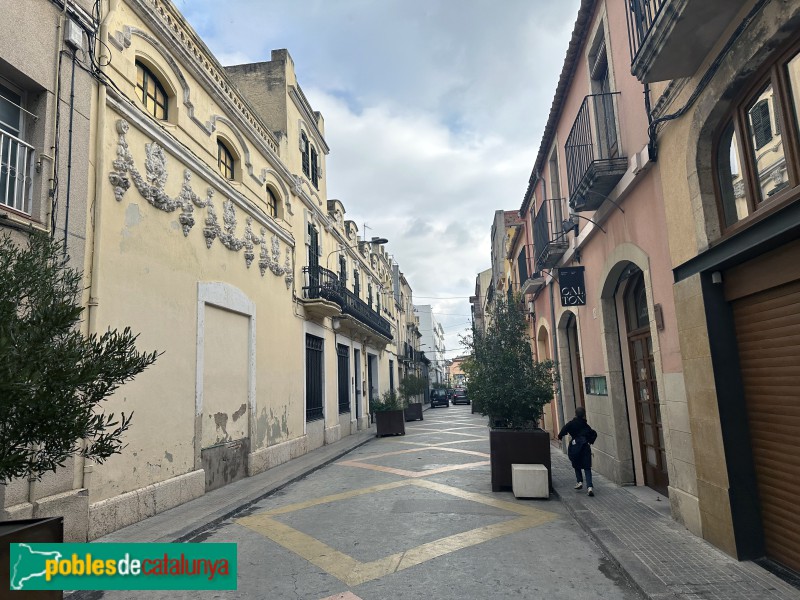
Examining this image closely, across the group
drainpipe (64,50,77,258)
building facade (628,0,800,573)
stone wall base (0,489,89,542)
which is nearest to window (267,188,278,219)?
drainpipe (64,50,77,258)

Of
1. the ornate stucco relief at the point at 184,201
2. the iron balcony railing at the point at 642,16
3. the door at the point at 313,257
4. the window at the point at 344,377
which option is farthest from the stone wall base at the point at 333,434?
the iron balcony railing at the point at 642,16

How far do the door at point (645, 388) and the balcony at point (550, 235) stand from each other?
2.59 meters

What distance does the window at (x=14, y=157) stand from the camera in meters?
5.53

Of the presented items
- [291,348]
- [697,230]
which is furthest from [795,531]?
[291,348]

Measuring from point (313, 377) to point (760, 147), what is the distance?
13.1 m

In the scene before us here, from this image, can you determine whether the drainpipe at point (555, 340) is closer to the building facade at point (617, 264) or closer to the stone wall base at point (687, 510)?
the building facade at point (617, 264)

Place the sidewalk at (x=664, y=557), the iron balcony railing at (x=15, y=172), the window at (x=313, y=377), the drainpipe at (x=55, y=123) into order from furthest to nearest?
1. the window at (x=313, y=377)
2. the drainpipe at (x=55, y=123)
3. the iron balcony railing at (x=15, y=172)
4. the sidewalk at (x=664, y=557)

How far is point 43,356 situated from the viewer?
108 inches

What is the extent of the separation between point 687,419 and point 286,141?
12.0 m

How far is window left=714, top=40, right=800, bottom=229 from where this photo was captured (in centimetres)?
409

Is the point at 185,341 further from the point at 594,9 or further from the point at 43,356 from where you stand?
the point at 594,9

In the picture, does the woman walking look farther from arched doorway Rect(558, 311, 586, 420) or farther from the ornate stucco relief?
the ornate stucco relief

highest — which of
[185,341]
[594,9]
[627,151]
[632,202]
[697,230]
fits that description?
[594,9]

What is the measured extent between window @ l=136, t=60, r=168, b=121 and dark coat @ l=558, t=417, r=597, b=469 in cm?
829
